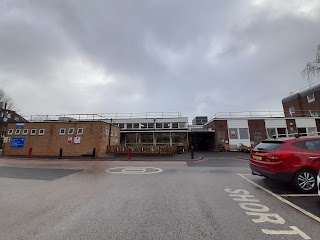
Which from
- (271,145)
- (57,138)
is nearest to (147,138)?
(57,138)

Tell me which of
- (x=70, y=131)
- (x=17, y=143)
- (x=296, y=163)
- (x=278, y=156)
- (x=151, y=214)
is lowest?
(x=151, y=214)

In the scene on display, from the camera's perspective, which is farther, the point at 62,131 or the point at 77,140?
the point at 62,131

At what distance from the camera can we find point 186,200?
4.51 metres

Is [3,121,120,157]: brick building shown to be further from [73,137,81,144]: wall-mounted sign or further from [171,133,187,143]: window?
[171,133,187,143]: window

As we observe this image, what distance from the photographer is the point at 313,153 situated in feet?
17.3

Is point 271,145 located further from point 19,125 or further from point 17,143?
point 19,125

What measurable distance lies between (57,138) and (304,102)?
44.2m

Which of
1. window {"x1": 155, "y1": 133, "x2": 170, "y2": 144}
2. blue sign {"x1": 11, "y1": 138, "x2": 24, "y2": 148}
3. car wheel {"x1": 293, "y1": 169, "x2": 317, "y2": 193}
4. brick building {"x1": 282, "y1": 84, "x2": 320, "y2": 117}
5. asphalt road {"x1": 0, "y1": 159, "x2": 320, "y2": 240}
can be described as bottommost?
asphalt road {"x1": 0, "y1": 159, "x2": 320, "y2": 240}

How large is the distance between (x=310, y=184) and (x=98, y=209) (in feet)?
19.7

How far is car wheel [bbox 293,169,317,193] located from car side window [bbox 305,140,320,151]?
2.41ft

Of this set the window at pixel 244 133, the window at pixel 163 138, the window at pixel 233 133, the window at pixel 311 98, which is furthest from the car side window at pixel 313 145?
the window at pixel 311 98

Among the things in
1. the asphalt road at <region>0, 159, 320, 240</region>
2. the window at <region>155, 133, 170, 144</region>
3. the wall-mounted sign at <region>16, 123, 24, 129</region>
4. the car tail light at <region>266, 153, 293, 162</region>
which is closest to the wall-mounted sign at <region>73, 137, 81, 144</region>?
the wall-mounted sign at <region>16, 123, 24, 129</region>

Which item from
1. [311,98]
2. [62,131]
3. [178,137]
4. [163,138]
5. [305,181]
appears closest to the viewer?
[305,181]

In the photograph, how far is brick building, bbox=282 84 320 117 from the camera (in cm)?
3135
